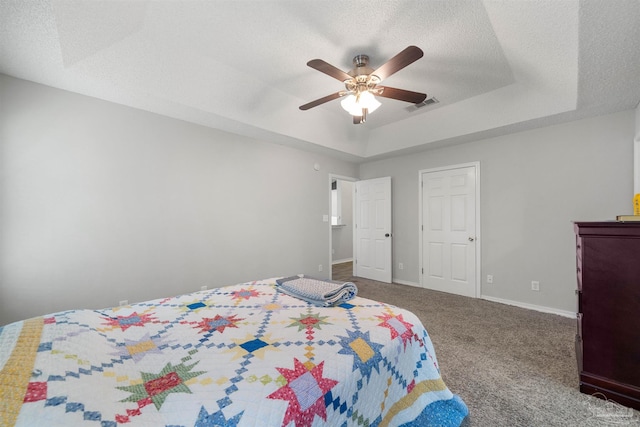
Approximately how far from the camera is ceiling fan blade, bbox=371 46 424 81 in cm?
180

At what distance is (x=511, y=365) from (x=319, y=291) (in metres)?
1.74

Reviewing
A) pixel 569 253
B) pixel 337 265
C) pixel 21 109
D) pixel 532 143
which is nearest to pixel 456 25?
pixel 532 143

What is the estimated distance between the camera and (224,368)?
3.17 ft

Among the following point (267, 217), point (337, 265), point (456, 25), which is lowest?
point (337, 265)

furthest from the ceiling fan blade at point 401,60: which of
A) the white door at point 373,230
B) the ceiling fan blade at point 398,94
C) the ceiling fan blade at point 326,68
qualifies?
the white door at point 373,230

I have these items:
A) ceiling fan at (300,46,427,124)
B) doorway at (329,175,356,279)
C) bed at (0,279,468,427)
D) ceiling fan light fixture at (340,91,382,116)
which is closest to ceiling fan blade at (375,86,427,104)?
ceiling fan at (300,46,427,124)

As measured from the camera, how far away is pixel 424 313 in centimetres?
328

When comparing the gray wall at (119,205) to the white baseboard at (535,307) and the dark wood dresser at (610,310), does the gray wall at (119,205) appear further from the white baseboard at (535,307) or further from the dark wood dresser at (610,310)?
the dark wood dresser at (610,310)

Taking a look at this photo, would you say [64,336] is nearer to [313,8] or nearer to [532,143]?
[313,8]

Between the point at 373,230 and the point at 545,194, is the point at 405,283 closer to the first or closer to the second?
the point at 373,230

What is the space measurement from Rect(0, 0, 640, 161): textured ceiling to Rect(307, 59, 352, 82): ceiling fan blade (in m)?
0.37

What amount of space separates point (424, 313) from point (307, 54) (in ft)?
10.5

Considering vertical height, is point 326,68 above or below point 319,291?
above

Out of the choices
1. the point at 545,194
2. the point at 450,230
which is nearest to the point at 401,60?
the point at 545,194
